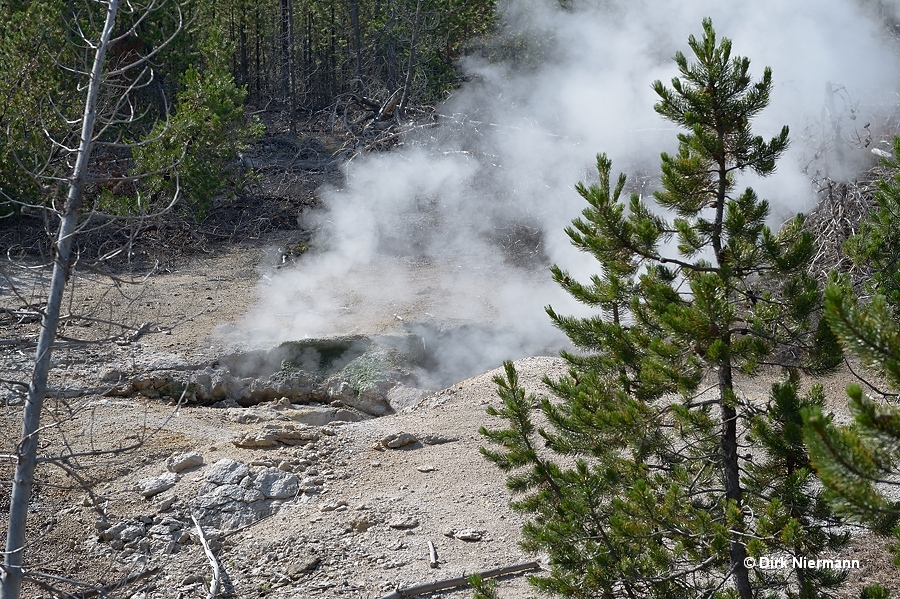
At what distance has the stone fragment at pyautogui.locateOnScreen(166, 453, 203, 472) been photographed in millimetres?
5707

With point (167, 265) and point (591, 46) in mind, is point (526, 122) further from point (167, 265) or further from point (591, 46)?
point (167, 265)

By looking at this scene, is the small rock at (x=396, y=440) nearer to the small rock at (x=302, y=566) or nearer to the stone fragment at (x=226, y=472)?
the stone fragment at (x=226, y=472)

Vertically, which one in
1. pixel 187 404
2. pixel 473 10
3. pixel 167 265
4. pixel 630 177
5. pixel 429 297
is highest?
pixel 473 10

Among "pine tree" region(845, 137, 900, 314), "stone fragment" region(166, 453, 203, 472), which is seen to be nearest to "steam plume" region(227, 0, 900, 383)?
"stone fragment" region(166, 453, 203, 472)

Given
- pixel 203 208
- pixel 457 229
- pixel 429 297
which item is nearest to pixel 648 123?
pixel 457 229

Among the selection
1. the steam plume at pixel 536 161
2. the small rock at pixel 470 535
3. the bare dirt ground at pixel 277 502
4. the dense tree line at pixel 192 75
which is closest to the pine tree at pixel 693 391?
the bare dirt ground at pixel 277 502

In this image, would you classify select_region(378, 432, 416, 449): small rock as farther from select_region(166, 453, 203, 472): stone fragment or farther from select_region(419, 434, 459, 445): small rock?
select_region(166, 453, 203, 472): stone fragment

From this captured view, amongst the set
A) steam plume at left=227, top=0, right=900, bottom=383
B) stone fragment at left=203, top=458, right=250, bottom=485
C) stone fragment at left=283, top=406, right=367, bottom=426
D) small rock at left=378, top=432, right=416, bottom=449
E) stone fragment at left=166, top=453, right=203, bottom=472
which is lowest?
stone fragment at left=203, top=458, right=250, bottom=485

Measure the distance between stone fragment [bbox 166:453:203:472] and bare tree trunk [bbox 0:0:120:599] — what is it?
2.36m

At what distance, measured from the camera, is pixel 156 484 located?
18.4ft

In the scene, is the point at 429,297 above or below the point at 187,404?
above

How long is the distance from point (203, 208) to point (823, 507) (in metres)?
10.6

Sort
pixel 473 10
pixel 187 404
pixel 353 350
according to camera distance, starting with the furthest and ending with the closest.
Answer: pixel 473 10
pixel 353 350
pixel 187 404

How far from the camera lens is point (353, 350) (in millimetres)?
8078
